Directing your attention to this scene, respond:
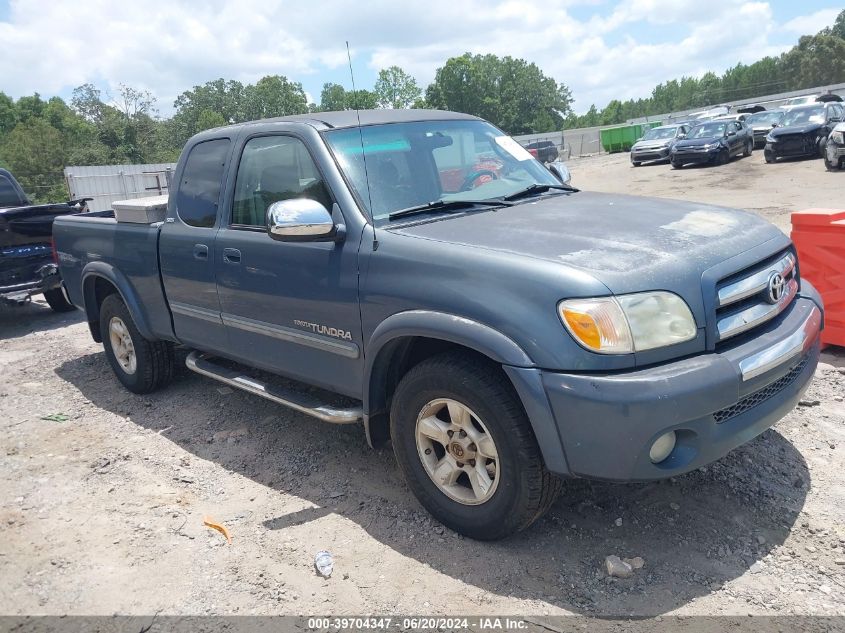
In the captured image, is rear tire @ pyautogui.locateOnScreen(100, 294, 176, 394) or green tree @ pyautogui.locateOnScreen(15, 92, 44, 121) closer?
rear tire @ pyautogui.locateOnScreen(100, 294, 176, 394)

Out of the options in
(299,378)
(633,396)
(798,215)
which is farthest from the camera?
(798,215)

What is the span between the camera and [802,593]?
2.75 meters

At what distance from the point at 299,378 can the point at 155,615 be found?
145cm

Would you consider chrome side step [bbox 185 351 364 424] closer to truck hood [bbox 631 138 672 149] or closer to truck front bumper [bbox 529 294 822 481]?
truck front bumper [bbox 529 294 822 481]

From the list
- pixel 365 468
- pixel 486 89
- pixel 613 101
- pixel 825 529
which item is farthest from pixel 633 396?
pixel 613 101

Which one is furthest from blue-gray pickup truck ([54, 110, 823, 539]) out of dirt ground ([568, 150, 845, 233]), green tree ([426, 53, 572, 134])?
green tree ([426, 53, 572, 134])

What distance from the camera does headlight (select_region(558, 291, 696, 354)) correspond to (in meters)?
2.65

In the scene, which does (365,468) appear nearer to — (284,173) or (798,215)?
(284,173)

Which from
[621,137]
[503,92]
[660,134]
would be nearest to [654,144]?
[660,134]

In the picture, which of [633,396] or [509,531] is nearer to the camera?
[633,396]

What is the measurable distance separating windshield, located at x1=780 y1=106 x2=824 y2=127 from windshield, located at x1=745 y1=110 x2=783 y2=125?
473 cm

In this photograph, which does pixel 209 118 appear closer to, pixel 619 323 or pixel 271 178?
pixel 271 178

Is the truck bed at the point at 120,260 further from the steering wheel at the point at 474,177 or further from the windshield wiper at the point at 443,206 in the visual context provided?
the steering wheel at the point at 474,177

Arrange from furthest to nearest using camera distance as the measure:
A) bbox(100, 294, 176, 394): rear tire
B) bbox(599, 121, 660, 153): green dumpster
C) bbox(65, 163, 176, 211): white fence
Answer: bbox(599, 121, 660, 153): green dumpster, bbox(65, 163, 176, 211): white fence, bbox(100, 294, 176, 394): rear tire
